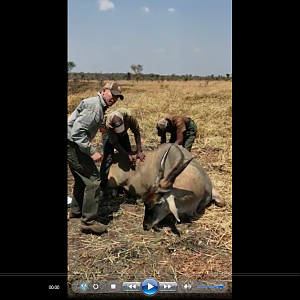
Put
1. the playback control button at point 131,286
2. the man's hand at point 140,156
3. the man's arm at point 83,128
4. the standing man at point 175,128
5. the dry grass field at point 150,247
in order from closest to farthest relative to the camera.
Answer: the playback control button at point 131,286, the dry grass field at point 150,247, the man's arm at point 83,128, the man's hand at point 140,156, the standing man at point 175,128

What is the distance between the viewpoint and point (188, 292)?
8.40 ft

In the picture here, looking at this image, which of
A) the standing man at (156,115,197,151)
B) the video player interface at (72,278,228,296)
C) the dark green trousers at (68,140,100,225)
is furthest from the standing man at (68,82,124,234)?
the standing man at (156,115,197,151)

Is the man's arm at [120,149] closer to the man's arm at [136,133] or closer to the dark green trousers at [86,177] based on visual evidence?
the man's arm at [136,133]

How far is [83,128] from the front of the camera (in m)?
3.99

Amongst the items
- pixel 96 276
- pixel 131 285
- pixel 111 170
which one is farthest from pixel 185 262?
pixel 111 170
